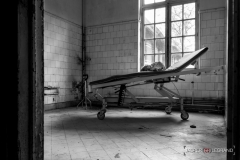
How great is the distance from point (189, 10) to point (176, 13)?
347 millimetres

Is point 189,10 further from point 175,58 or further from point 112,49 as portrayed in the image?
point 112,49

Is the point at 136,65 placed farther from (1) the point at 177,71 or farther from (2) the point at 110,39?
(1) the point at 177,71

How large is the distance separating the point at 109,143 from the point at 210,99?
3.52 meters

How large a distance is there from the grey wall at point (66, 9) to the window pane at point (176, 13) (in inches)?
119

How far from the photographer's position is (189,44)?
17.1ft

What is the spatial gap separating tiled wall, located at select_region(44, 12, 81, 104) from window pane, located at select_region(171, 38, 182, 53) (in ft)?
9.92

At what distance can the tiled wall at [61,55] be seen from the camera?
5.14 m

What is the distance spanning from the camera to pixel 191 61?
10.9ft

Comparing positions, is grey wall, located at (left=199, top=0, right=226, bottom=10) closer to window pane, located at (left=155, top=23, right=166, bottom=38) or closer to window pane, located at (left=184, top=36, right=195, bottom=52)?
window pane, located at (left=184, top=36, right=195, bottom=52)

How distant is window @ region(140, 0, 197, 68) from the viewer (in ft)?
17.1

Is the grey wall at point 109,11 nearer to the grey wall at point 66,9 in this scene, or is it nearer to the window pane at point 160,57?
the grey wall at point 66,9

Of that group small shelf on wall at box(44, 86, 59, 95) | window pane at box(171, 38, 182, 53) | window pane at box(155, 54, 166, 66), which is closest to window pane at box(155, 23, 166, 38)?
window pane at box(171, 38, 182, 53)

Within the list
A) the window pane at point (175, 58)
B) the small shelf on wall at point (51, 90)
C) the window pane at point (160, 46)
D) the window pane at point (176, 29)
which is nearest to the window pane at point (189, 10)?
the window pane at point (176, 29)
